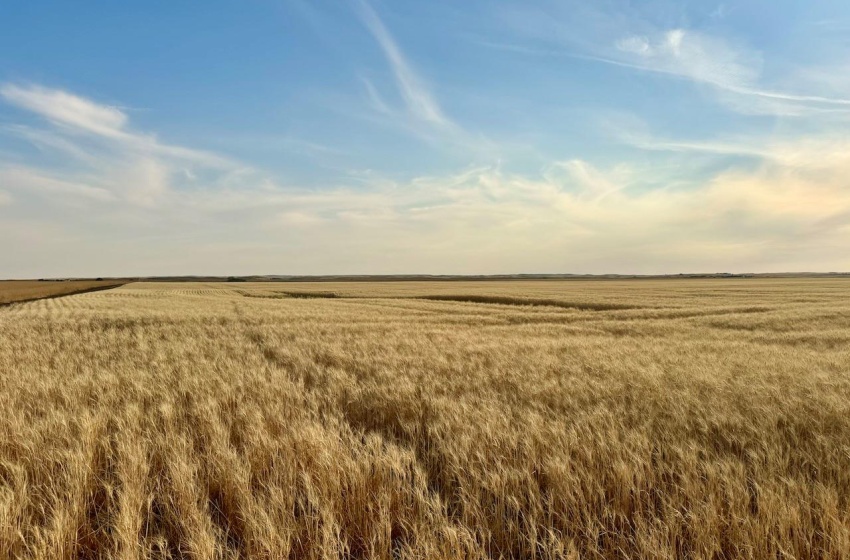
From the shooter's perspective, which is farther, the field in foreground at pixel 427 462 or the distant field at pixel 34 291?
the distant field at pixel 34 291

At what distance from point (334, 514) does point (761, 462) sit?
387cm

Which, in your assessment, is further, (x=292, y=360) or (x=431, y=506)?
(x=292, y=360)

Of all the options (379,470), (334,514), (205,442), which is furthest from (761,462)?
(205,442)

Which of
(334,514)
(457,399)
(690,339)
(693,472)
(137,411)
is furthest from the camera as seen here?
(690,339)

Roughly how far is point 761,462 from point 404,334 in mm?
12382

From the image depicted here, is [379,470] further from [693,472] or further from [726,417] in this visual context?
[726,417]

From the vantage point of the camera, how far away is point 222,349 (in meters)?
12.6

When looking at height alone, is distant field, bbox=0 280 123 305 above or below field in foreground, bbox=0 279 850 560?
below

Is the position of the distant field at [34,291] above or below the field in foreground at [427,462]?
below

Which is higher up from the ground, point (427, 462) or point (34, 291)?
point (427, 462)

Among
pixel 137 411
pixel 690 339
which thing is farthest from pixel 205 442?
pixel 690 339

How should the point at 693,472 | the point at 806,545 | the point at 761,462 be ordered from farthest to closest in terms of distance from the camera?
the point at 761,462 < the point at 693,472 < the point at 806,545

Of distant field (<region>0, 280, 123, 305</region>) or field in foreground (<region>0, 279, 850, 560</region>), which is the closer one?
field in foreground (<region>0, 279, 850, 560</region>)

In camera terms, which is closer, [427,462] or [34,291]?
[427,462]
